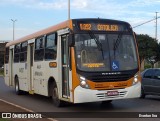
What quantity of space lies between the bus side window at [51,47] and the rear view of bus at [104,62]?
5.64ft

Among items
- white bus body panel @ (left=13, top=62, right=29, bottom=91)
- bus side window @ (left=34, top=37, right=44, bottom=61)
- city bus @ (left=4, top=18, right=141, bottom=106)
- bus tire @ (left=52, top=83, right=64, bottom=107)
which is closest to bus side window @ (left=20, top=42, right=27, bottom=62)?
white bus body panel @ (left=13, top=62, right=29, bottom=91)

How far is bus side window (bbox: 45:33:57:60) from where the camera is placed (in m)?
13.8

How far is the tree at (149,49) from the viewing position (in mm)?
68194

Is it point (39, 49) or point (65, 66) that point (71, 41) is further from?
point (39, 49)

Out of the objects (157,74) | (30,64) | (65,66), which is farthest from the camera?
(30,64)

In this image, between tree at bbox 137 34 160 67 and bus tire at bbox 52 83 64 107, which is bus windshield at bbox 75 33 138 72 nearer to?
bus tire at bbox 52 83 64 107

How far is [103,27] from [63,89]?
254cm

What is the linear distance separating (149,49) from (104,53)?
193ft

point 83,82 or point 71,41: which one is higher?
→ point 71,41

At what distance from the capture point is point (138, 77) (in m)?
12.8

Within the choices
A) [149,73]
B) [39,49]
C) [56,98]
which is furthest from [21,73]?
[149,73]

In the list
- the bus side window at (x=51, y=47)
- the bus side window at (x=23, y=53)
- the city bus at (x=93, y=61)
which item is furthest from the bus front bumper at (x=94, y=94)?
the bus side window at (x=23, y=53)

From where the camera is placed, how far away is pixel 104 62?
40.2 ft

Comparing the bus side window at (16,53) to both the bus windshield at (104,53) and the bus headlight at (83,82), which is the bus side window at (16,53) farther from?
the bus headlight at (83,82)
